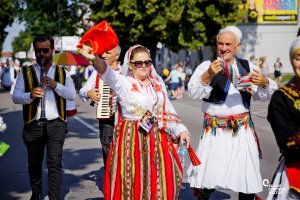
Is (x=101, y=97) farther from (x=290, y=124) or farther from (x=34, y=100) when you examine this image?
(x=290, y=124)

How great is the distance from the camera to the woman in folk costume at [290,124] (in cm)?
349

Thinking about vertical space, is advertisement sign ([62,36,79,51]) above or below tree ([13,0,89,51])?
below

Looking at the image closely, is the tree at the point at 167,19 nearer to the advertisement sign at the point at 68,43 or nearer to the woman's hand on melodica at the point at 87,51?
the advertisement sign at the point at 68,43

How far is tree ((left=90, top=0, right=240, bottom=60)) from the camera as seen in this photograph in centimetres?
3547

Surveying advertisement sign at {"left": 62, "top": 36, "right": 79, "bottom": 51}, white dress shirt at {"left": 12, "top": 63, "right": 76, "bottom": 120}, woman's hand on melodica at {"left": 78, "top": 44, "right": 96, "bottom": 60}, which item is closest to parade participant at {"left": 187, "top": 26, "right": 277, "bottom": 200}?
woman's hand on melodica at {"left": 78, "top": 44, "right": 96, "bottom": 60}

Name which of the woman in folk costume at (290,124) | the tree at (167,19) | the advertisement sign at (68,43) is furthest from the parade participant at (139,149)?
the advertisement sign at (68,43)

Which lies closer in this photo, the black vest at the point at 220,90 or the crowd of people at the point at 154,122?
the crowd of people at the point at 154,122

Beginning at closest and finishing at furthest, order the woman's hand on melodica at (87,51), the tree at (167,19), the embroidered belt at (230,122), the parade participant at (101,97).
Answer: the woman's hand on melodica at (87,51), the embroidered belt at (230,122), the parade participant at (101,97), the tree at (167,19)

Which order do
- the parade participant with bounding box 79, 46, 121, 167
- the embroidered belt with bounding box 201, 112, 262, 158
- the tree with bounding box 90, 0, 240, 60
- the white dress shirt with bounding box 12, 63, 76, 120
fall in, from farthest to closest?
the tree with bounding box 90, 0, 240, 60, the parade participant with bounding box 79, 46, 121, 167, the white dress shirt with bounding box 12, 63, 76, 120, the embroidered belt with bounding box 201, 112, 262, 158

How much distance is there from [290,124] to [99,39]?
5.54 feet

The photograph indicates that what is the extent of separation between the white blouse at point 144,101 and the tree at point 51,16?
43846 mm

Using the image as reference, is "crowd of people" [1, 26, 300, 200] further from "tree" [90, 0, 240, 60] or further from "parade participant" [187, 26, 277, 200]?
"tree" [90, 0, 240, 60]

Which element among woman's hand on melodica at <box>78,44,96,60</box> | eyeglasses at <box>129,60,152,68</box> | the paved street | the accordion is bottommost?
the paved street

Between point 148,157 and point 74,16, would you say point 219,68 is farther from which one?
point 74,16
